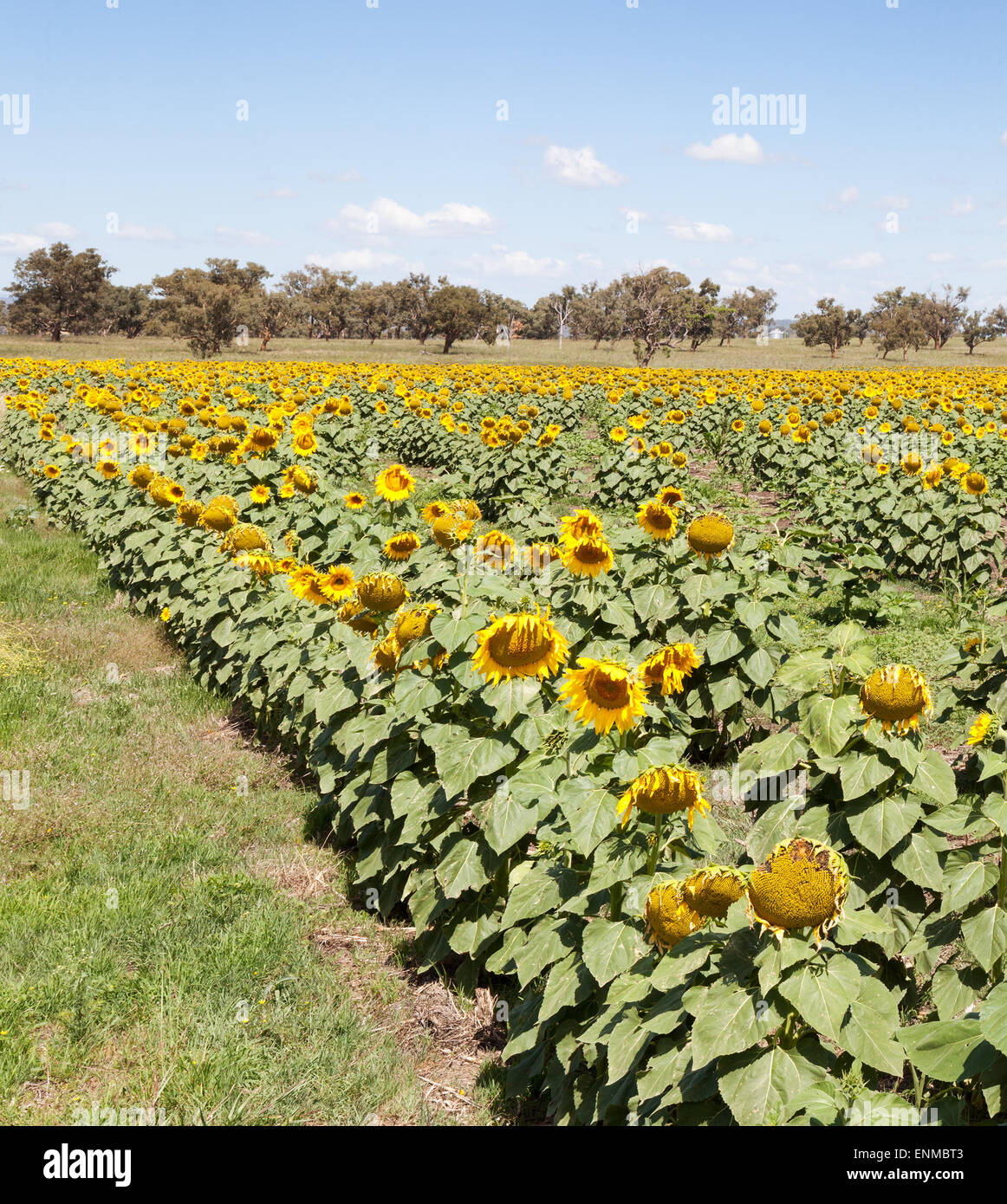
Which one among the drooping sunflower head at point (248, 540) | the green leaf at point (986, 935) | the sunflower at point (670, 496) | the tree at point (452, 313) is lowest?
the green leaf at point (986, 935)

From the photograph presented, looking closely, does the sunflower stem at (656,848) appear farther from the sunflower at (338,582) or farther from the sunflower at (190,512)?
the sunflower at (190,512)

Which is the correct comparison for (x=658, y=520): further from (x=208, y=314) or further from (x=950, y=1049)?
(x=208, y=314)

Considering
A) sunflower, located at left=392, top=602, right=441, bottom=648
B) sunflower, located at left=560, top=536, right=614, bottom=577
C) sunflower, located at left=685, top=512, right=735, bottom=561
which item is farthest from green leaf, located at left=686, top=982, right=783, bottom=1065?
sunflower, located at left=685, top=512, right=735, bottom=561

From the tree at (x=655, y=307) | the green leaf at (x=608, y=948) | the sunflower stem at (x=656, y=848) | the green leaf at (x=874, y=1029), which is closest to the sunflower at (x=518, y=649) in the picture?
the sunflower stem at (x=656, y=848)

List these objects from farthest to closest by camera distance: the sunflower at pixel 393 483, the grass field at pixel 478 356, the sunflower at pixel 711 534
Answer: the grass field at pixel 478 356 → the sunflower at pixel 393 483 → the sunflower at pixel 711 534

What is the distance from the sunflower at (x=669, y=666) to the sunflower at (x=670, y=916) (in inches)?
46.3

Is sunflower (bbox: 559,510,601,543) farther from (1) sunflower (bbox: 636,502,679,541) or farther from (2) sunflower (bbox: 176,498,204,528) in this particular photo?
(2) sunflower (bbox: 176,498,204,528)

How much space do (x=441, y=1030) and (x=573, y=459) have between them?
13461 mm

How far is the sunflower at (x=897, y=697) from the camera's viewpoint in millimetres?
2510

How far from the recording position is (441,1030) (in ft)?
→ 12.4

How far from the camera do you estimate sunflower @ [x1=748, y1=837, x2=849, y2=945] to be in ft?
5.82

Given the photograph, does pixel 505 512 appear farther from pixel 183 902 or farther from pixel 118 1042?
pixel 118 1042

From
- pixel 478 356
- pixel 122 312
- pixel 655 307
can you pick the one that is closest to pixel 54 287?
pixel 122 312
